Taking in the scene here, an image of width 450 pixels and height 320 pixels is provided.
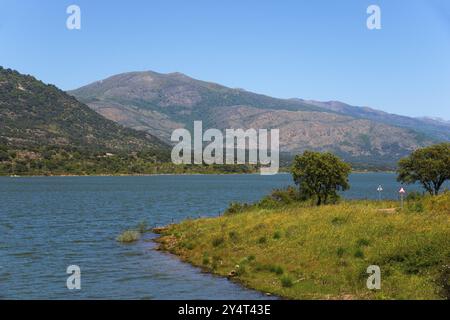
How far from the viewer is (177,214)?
96.3 m

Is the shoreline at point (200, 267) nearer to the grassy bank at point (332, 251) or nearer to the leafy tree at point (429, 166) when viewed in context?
the grassy bank at point (332, 251)

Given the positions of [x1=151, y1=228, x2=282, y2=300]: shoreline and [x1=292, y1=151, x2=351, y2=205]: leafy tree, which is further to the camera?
[x1=292, y1=151, x2=351, y2=205]: leafy tree

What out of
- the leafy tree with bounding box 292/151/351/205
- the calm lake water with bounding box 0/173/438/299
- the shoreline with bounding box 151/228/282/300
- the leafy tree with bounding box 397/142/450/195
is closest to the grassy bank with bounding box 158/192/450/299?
the shoreline with bounding box 151/228/282/300

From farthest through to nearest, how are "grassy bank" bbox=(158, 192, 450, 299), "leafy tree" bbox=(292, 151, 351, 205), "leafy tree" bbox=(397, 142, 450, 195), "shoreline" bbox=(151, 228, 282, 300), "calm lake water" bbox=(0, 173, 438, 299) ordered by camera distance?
"leafy tree" bbox=(397, 142, 450, 195), "leafy tree" bbox=(292, 151, 351, 205), "calm lake water" bbox=(0, 173, 438, 299), "shoreline" bbox=(151, 228, 282, 300), "grassy bank" bbox=(158, 192, 450, 299)

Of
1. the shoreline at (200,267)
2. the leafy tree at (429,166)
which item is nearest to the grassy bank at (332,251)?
the shoreline at (200,267)

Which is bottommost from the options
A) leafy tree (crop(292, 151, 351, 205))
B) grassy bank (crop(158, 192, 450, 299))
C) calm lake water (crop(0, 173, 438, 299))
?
calm lake water (crop(0, 173, 438, 299))

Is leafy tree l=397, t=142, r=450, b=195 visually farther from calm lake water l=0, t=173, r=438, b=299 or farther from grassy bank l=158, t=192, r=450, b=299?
calm lake water l=0, t=173, r=438, b=299

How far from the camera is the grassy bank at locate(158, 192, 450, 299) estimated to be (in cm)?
3128

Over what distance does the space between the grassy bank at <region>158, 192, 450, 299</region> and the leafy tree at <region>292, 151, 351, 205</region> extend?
18.1 m

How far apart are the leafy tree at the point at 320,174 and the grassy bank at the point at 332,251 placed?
18063 mm

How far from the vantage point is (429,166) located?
83.1 meters

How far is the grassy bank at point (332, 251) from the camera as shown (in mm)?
31278
